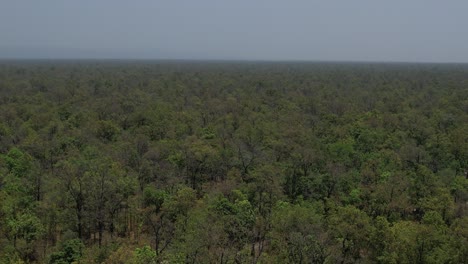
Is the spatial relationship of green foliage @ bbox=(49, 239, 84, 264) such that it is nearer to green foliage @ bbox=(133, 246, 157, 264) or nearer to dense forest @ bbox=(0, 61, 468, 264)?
dense forest @ bbox=(0, 61, 468, 264)

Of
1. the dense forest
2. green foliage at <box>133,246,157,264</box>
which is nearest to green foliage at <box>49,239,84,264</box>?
the dense forest

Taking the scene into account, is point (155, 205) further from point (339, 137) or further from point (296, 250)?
point (339, 137)

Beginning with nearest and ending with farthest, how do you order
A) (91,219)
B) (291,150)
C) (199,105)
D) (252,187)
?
(91,219)
(252,187)
(291,150)
(199,105)

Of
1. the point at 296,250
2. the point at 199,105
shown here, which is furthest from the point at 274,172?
the point at 199,105

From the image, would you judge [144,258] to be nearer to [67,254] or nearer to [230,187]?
[67,254]

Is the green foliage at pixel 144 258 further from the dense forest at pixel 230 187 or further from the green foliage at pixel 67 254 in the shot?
the green foliage at pixel 67 254

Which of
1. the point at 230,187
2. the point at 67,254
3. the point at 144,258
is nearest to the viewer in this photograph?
the point at 144,258

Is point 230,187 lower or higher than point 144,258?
lower

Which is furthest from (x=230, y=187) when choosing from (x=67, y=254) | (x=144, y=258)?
(x=144, y=258)

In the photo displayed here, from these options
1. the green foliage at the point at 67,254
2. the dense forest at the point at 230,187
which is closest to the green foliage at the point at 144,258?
the dense forest at the point at 230,187
